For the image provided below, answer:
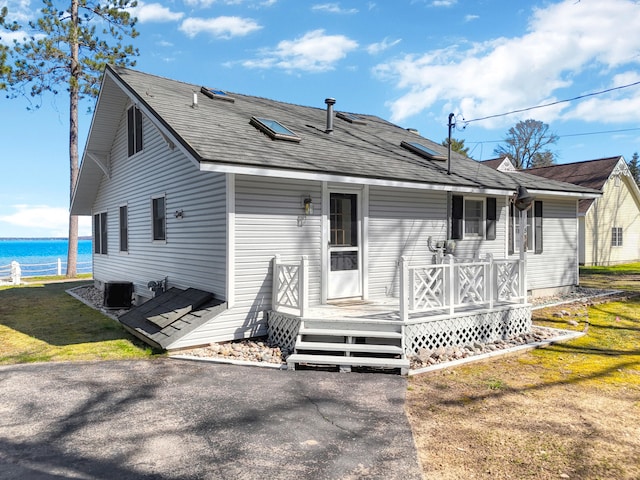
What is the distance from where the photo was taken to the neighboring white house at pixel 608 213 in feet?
76.9

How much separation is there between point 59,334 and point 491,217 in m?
10.5

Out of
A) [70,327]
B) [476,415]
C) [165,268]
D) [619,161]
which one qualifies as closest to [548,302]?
[476,415]

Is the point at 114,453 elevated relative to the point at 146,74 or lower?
lower

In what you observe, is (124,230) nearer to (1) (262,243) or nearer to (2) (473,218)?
(1) (262,243)

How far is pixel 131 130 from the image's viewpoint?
11367mm

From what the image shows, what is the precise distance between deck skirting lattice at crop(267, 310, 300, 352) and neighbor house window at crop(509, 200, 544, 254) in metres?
7.62

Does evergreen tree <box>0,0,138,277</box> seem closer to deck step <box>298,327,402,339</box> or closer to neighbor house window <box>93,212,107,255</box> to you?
neighbor house window <box>93,212,107,255</box>

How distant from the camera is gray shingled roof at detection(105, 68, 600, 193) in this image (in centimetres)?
720

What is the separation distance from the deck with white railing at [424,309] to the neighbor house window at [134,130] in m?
5.88

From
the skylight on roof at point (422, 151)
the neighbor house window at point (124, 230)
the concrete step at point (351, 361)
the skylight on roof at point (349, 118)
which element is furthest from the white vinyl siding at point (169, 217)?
the skylight on roof at point (422, 151)

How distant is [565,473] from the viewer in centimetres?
337

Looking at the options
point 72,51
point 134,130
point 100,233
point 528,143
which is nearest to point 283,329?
point 134,130

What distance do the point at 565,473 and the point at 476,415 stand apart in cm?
121

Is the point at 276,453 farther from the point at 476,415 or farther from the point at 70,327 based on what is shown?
the point at 70,327
